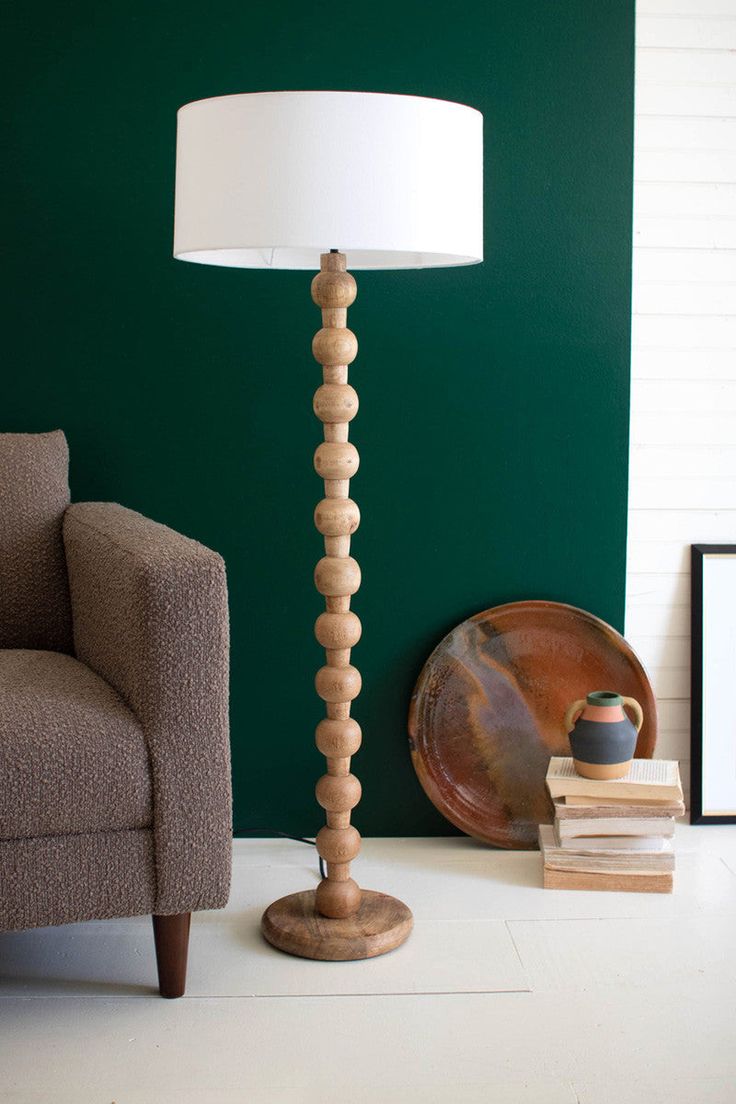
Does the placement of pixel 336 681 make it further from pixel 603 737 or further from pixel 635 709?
pixel 635 709

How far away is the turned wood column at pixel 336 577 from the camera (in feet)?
6.72

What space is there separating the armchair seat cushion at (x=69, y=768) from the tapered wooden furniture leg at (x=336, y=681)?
1.27 ft

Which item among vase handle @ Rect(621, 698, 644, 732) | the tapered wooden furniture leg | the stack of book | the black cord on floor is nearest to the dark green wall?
the black cord on floor

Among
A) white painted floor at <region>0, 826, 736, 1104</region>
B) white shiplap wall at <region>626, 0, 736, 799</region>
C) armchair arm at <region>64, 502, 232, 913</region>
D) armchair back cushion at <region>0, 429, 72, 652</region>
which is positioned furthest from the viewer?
white shiplap wall at <region>626, 0, 736, 799</region>

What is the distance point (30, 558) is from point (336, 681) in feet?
2.07

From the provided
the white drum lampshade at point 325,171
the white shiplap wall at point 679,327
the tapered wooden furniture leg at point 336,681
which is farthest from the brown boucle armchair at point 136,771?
the white shiplap wall at point 679,327

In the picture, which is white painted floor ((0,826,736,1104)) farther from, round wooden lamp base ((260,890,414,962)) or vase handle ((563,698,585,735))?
vase handle ((563,698,585,735))

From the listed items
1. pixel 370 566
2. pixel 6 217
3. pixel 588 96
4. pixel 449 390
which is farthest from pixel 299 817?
pixel 588 96

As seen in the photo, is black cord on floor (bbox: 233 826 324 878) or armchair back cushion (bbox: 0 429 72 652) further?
black cord on floor (bbox: 233 826 324 878)

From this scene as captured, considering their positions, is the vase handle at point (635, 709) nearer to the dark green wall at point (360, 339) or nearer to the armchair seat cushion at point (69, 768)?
the dark green wall at point (360, 339)

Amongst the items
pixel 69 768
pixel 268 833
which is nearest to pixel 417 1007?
pixel 69 768

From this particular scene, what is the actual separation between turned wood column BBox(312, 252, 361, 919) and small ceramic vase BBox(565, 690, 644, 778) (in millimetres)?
455

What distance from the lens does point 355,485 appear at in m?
2.60

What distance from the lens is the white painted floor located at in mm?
1721
